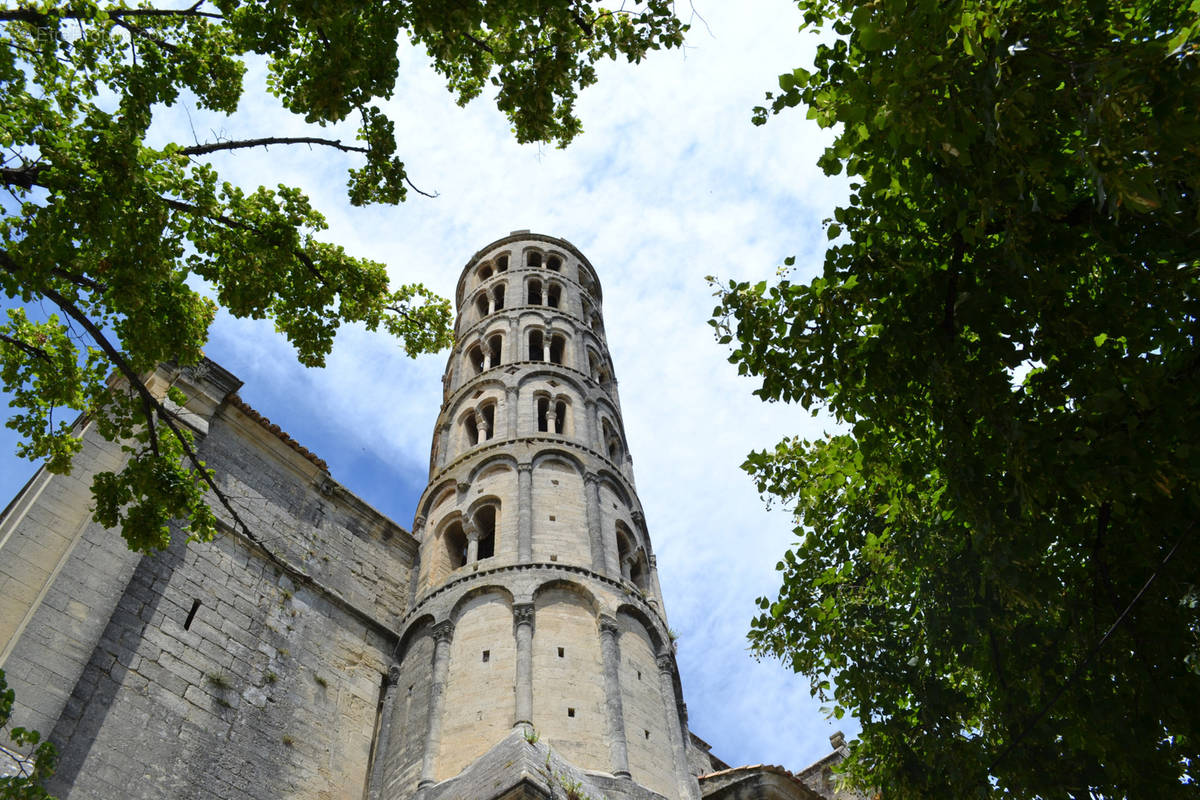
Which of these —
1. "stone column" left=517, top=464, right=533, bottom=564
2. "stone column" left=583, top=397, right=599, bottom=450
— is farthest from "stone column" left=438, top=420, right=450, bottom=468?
"stone column" left=583, top=397, right=599, bottom=450

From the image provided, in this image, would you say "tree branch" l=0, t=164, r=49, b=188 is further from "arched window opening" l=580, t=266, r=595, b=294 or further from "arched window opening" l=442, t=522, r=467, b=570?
"arched window opening" l=580, t=266, r=595, b=294

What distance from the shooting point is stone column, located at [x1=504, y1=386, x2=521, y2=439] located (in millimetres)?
19078

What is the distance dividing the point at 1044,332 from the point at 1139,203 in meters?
1.50

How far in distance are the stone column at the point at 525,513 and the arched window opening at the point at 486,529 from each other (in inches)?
34.4

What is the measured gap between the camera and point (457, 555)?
17.4 meters

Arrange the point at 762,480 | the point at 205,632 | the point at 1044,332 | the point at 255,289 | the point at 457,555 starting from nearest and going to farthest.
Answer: the point at 1044,332
the point at 255,289
the point at 762,480
the point at 205,632
the point at 457,555

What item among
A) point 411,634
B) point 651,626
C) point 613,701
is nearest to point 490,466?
point 411,634

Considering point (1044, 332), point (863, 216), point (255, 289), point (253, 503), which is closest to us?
point (1044, 332)

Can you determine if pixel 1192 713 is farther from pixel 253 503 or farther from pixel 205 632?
pixel 253 503

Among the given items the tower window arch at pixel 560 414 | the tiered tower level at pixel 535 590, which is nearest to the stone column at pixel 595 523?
the tiered tower level at pixel 535 590

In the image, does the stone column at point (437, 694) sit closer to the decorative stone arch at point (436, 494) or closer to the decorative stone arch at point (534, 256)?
the decorative stone arch at point (436, 494)

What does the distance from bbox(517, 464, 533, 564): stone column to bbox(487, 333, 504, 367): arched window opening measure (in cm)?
553

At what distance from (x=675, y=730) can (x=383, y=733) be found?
4347 millimetres

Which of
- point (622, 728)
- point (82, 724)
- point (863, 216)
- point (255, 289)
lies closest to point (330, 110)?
point (255, 289)
